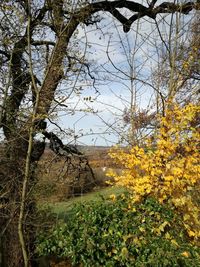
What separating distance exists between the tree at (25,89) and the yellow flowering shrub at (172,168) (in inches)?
60.6

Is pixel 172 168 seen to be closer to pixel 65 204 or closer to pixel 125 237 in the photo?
pixel 125 237

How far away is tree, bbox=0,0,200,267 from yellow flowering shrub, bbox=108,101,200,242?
5.05 feet

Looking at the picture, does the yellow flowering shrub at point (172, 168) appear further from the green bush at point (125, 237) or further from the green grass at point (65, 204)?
the green grass at point (65, 204)

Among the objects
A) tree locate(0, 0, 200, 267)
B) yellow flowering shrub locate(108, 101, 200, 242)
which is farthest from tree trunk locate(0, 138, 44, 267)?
yellow flowering shrub locate(108, 101, 200, 242)

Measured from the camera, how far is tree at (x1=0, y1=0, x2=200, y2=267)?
6184 millimetres

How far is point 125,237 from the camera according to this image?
5.80 metres

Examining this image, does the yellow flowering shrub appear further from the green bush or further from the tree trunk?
the tree trunk

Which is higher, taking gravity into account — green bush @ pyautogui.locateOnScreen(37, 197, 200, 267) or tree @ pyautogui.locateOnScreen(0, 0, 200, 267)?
tree @ pyautogui.locateOnScreen(0, 0, 200, 267)

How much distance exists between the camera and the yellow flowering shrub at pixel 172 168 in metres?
5.81

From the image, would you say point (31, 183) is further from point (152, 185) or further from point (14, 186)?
point (152, 185)

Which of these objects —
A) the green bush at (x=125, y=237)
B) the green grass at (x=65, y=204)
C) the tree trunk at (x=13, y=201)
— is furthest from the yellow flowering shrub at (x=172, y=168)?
the tree trunk at (x=13, y=201)

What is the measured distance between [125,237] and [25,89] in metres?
3.20

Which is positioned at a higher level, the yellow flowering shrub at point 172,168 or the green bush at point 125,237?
the yellow flowering shrub at point 172,168

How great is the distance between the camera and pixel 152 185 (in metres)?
5.93
